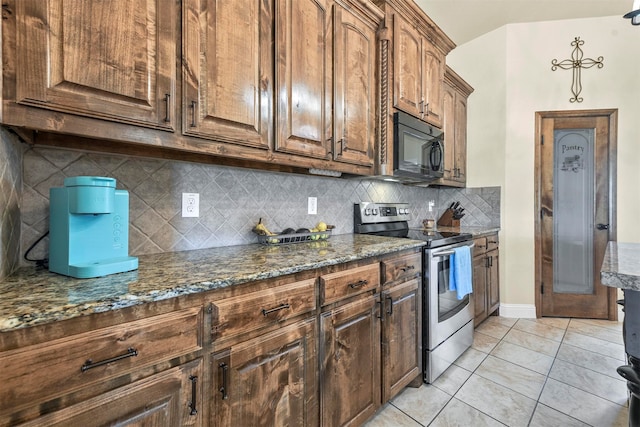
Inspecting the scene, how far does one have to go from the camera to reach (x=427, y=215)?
351 centimetres

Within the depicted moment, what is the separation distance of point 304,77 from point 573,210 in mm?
3297

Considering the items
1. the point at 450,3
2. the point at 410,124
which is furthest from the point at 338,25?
the point at 450,3

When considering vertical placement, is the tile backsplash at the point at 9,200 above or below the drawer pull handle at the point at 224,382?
above

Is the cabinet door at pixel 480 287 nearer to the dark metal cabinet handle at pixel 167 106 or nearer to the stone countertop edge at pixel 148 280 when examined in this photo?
the stone countertop edge at pixel 148 280

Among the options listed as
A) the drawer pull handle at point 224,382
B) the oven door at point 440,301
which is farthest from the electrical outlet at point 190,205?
the oven door at point 440,301

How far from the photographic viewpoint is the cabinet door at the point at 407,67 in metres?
2.15

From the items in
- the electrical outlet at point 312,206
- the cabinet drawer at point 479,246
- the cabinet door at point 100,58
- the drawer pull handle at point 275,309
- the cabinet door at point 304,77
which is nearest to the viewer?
the cabinet door at point 100,58

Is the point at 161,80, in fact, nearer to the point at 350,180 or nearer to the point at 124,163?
the point at 124,163

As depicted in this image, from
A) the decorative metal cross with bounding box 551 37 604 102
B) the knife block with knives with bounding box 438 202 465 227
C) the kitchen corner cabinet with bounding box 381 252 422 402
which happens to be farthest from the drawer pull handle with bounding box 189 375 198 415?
the decorative metal cross with bounding box 551 37 604 102

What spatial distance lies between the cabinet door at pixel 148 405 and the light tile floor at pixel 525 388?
3.82ft

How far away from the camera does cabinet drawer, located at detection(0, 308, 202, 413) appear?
0.63 m

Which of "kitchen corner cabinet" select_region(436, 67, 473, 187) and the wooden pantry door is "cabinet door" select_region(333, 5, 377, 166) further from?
the wooden pantry door

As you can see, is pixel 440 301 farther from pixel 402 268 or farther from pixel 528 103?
pixel 528 103

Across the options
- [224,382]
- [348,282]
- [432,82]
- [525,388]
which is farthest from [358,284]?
[432,82]
